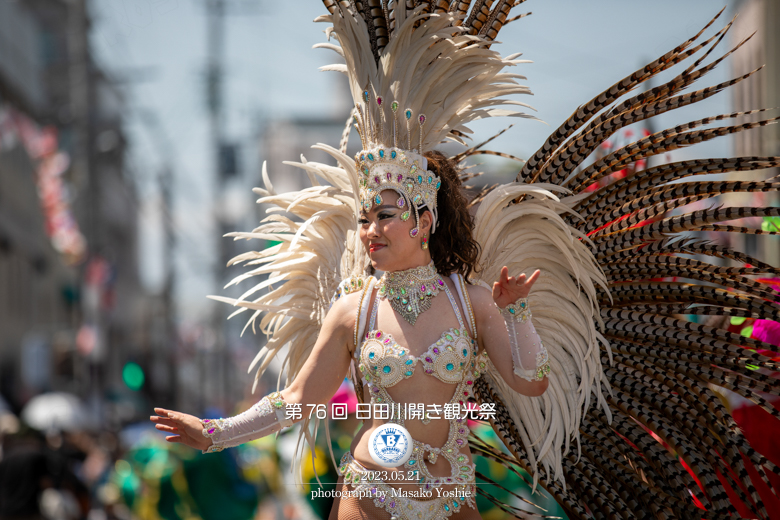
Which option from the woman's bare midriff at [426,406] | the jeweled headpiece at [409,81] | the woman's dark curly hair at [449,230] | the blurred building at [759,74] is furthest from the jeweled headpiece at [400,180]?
the blurred building at [759,74]

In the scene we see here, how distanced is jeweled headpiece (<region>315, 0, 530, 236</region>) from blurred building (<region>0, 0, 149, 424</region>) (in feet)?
29.8

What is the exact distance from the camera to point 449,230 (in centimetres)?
258

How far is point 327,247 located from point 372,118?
61 cm

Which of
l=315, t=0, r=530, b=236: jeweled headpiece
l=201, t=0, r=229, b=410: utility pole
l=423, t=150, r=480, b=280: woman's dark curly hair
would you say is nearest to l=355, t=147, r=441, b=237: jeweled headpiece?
l=315, t=0, r=530, b=236: jeweled headpiece

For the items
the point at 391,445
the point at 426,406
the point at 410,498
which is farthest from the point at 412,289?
the point at 410,498

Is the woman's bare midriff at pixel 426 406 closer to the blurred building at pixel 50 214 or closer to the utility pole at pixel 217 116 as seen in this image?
the blurred building at pixel 50 214

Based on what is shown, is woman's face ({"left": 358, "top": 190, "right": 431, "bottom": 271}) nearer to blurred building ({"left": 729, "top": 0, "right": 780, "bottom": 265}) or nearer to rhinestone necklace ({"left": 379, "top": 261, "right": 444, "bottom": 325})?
rhinestone necklace ({"left": 379, "top": 261, "right": 444, "bottom": 325})

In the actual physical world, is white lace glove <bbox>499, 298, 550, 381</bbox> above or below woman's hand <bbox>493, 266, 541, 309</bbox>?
below

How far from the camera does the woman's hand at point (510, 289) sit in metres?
2.30

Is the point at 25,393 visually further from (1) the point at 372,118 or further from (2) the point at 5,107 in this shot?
(1) the point at 372,118

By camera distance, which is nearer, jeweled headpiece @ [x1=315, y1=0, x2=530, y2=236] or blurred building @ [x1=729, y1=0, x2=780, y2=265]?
jeweled headpiece @ [x1=315, y1=0, x2=530, y2=236]

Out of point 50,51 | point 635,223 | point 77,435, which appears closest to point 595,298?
point 635,223

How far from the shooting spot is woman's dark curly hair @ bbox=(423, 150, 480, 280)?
2.58 m

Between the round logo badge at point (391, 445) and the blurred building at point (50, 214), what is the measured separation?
9.33 metres
